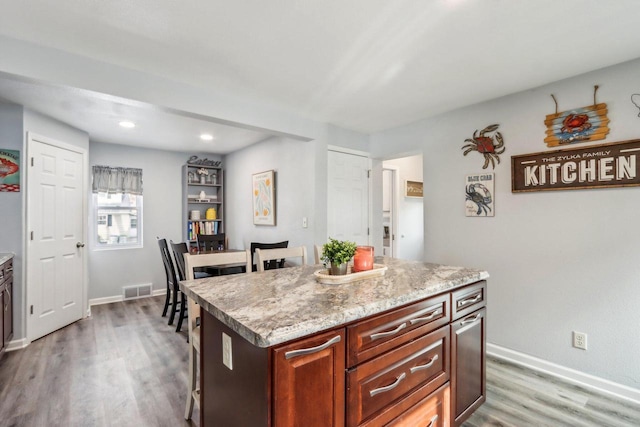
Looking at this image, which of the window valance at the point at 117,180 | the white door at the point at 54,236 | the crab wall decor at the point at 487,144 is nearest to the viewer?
the crab wall decor at the point at 487,144

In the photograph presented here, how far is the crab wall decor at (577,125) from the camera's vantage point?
7.89 ft

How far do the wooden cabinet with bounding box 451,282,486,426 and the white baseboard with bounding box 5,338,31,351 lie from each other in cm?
401

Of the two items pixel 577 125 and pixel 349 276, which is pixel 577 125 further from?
pixel 349 276

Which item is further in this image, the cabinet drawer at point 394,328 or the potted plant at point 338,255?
the potted plant at point 338,255

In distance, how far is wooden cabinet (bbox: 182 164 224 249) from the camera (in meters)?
5.37

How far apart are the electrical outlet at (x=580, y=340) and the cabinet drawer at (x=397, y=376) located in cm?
160

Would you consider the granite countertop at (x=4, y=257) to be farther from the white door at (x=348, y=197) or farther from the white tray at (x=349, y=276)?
the white door at (x=348, y=197)

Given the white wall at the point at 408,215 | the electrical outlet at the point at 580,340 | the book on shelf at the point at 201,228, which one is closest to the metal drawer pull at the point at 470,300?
the electrical outlet at the point at 580,340

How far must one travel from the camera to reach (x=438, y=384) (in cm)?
165

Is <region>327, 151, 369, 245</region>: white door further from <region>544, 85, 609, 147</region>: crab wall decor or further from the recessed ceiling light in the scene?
the recessed ceiling light

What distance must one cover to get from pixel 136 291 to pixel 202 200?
5.91 ft

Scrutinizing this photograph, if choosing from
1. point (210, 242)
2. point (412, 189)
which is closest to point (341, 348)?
point (210, 242)

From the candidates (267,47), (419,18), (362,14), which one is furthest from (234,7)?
(419,18)

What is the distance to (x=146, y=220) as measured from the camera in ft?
17.0
